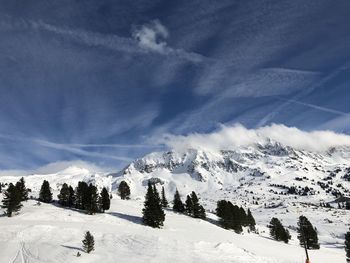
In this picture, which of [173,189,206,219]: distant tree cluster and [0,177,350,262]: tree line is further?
[173,189,206,219]: distant tree cluster

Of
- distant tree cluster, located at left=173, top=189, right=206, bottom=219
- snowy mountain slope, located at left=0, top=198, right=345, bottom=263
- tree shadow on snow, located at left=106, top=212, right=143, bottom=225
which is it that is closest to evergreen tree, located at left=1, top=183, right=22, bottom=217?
snowy mountain slope, located at left=0, top=198, right=345, bottom=263

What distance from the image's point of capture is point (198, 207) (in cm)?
11731

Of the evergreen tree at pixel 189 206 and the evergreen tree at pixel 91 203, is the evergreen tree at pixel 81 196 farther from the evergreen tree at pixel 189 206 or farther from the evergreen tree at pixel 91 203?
the evergreen tree at pixel 189 206

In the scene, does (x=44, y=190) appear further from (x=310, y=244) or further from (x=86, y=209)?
(x=310, y=244)

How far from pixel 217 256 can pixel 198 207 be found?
215 feet

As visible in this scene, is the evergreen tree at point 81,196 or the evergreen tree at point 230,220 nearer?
the evergreen tree at point 230,220

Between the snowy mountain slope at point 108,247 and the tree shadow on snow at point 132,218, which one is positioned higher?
the tree shadow on snow at point 132,218

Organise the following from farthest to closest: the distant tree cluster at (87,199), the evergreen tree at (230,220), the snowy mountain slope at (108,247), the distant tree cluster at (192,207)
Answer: the distant tree cluster at (192,207), the evergreen tree at (230,220), the distant tree cluster at (87,199), the snowy mountain slope at (108,247)

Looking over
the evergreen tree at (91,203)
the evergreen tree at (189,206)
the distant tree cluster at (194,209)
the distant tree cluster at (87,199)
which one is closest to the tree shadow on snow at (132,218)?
the evergreen tree at (91,203)

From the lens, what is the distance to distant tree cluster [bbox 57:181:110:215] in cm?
9694

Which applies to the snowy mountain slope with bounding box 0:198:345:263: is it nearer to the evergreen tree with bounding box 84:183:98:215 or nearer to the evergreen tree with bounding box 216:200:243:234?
the evergreen tree with bounding box 84:183:98:215

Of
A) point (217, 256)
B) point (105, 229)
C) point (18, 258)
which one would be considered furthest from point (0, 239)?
point (217, 256)

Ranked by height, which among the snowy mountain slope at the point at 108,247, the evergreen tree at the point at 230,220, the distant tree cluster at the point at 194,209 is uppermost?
the distant tree cluster at the point at 194,209

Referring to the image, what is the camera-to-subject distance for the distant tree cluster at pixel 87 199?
96938mm
